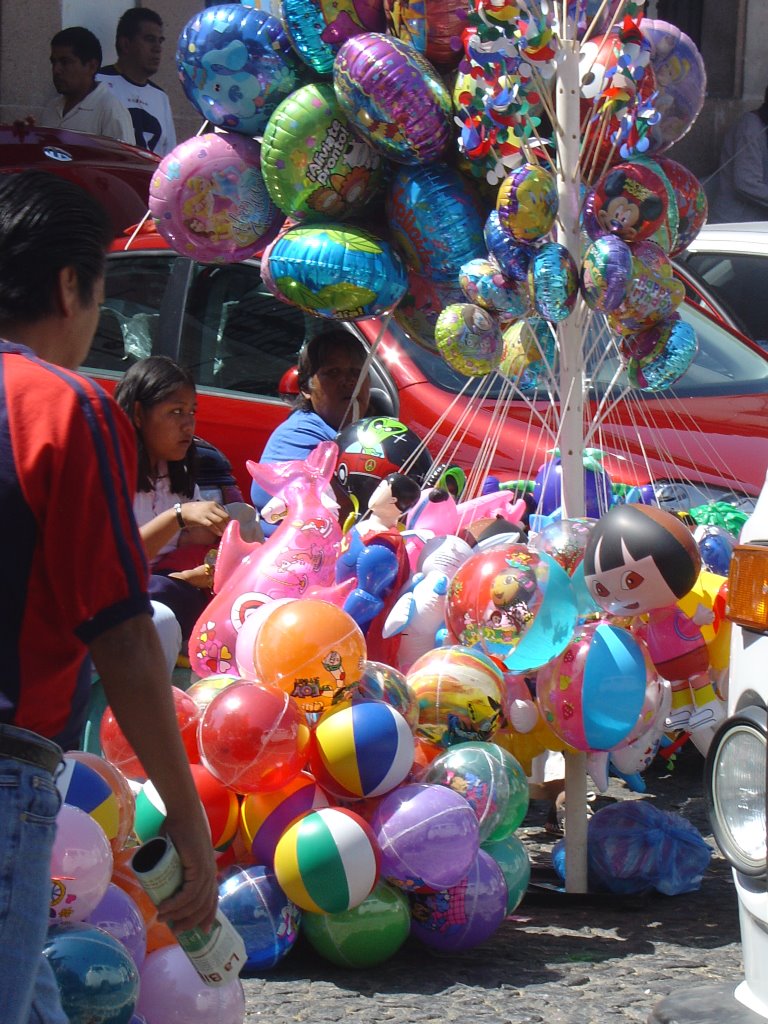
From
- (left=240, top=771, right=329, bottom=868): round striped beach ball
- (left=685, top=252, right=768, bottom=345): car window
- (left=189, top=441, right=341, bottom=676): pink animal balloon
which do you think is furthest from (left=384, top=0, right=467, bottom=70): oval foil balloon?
(left=685, top=252, right=768, bottom=345): car window

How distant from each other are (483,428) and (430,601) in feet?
6.50

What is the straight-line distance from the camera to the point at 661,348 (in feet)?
14.1

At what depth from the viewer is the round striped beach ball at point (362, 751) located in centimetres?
352

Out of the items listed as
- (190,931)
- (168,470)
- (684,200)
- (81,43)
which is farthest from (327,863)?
(81,43)

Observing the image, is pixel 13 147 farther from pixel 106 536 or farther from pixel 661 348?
pixel 106 536

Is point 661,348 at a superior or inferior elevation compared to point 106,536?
inferior

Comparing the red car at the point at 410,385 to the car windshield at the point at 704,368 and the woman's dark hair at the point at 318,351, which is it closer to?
the car windshield at the point at 704,368

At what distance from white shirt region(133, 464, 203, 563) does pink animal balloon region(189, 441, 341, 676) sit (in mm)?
593

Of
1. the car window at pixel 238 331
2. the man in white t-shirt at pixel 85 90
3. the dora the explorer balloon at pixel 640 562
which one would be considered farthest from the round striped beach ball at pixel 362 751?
the man in white t-shirt at pixel 85 90

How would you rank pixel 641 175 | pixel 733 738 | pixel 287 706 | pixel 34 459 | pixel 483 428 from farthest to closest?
pixel 483 428, pixel 641 175, pixel 287 706, pixel 733 738, pixel 34 459

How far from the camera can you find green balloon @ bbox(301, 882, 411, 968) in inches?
136

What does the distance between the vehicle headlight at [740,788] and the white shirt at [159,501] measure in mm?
2587

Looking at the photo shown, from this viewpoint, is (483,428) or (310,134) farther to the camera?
(483,428)

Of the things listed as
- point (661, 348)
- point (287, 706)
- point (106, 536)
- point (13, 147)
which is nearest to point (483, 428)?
point (661, 348)
